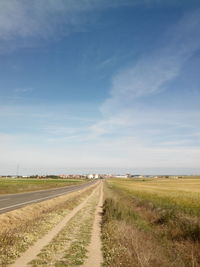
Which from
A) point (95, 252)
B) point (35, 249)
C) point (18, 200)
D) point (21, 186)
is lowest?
point (95, 252)

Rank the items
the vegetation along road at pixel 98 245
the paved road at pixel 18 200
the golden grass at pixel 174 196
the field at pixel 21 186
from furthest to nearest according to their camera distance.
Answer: the field at pixel 21 186, the paved road at pixel 18 200, the golden grass at pixel 174 196, the vegetation along road at pixel 98 245

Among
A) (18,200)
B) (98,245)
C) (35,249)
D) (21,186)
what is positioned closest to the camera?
(35,249)

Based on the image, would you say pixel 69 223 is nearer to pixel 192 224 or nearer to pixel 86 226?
pixel 86 226

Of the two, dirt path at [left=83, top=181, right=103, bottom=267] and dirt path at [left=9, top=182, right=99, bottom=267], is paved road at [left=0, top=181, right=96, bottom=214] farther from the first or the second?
dirt path at [left=83, top=181, right=103, bottom=267]

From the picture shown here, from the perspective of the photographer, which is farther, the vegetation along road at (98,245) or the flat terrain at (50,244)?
the flat terrain at (50,244)

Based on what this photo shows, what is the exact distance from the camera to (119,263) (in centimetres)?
959

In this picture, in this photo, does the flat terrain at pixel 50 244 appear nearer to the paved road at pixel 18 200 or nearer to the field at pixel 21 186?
the paved road at pixel 18 200

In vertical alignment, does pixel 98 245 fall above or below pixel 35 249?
below

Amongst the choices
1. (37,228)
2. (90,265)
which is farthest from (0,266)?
(37,228)

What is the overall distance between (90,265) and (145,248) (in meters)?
2.56

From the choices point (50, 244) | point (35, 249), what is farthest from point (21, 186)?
point (35, 249)

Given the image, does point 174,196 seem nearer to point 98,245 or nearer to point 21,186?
point 98,245

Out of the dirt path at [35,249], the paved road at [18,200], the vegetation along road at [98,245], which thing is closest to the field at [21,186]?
the paved road at [18,200]

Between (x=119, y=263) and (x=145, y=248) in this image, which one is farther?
(x=145, y=248)
